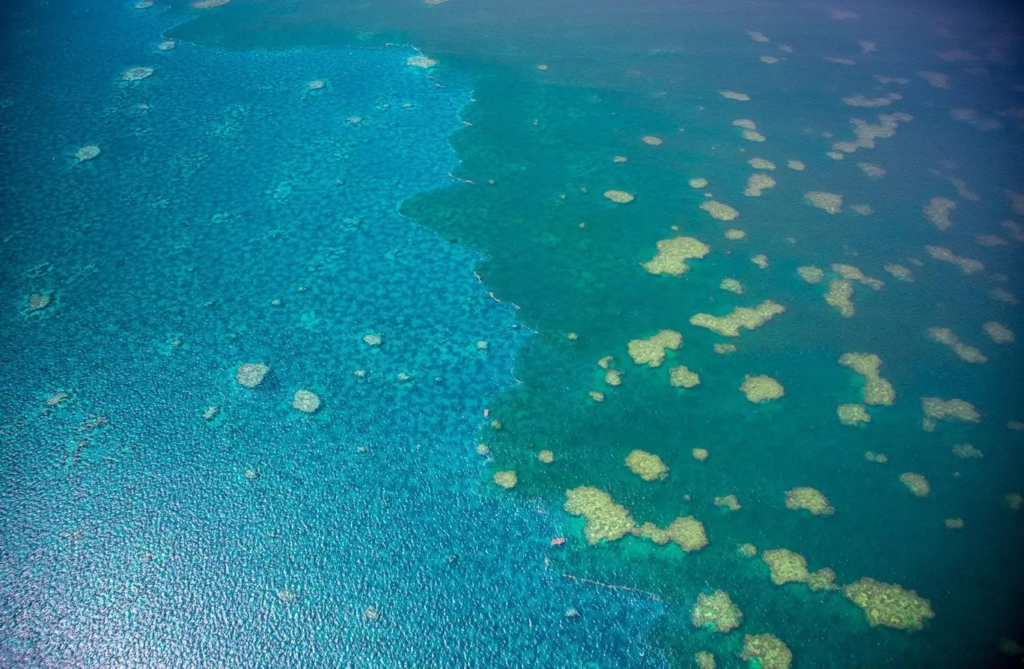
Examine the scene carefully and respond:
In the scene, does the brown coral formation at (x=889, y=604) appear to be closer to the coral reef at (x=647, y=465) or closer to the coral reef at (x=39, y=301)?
the coral reef at (x=647, y=465)

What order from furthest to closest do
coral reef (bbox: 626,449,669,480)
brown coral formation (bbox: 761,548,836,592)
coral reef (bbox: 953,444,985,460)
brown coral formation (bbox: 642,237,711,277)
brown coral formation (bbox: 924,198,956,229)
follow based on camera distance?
brown coral formation (bbox: 924,198,956,229)
brown coral formation (bbox: 642,237,711,277)
coral reef (bbox: 953,444,985,460)
coral reef (bbox: 626,449,669,480)
brown coral formation (bbox: 761,548,836,592)

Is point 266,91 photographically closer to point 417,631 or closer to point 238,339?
point 238,339

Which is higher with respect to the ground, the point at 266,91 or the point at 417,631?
the point at 266,91

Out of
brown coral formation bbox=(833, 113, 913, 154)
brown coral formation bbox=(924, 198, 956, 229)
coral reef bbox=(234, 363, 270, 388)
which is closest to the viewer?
coral reef bbox=(234, 363, 270, 388)

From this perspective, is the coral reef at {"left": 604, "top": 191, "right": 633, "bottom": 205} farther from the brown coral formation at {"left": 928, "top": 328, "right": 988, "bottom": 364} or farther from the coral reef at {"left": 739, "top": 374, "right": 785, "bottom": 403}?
the brown coral formation at {"left": 928, "top": 328, "right": 988, "bottom": 364}

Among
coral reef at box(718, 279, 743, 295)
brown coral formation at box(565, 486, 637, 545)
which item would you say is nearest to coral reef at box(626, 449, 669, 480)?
brown coral formation at box(565, 486, 637, 545)

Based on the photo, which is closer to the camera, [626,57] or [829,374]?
[829,374]

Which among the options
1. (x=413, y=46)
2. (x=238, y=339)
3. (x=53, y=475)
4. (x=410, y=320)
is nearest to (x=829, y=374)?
(x=410, y=320)
